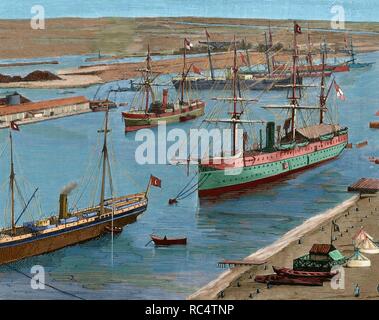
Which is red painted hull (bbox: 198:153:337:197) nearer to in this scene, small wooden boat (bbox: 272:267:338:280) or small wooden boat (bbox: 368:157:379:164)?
small wooden boat (bbox: 368:157:379:164)

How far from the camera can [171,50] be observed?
62.4 ft

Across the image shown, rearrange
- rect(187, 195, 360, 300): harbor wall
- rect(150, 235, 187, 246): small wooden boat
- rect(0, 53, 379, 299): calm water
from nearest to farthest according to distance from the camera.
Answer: rect(187, 195, 360, 300): harbor wall → rect(0, 53, 379, 299): calm water → rect(150, 235, 187, 246): small wooden boat

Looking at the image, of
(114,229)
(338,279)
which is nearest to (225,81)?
(114,229)

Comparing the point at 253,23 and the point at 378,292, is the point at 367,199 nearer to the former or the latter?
the point at 378,292

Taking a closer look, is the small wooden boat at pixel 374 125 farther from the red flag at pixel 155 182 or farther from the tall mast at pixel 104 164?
the tall mast at pixel 104 164

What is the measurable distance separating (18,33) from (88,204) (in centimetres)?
320

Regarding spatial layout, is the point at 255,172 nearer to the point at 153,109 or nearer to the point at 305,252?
the point at 153,109

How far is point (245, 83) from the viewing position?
64.7 feet

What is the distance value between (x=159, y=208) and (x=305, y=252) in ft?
8.71

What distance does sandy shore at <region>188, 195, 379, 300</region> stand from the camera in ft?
56.4

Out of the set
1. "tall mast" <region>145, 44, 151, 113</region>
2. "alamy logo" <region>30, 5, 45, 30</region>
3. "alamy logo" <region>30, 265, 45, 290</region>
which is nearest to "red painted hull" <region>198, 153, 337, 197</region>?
"tall mast" <region>145, 44, 151, 113</region>

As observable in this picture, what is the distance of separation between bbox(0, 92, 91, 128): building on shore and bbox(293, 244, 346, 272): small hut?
4644 millimetres
